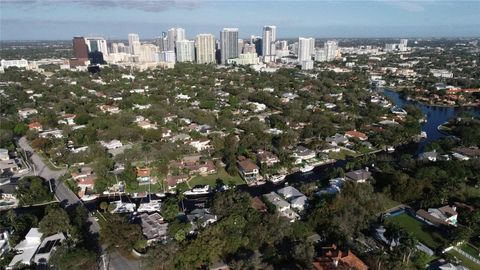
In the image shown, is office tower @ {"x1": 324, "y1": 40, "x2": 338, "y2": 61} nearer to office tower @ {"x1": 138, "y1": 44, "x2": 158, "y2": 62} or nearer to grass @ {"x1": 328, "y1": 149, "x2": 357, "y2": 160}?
office tower @ {"x1": 138, "y1": 44, "x2": 158, "y2": 62}

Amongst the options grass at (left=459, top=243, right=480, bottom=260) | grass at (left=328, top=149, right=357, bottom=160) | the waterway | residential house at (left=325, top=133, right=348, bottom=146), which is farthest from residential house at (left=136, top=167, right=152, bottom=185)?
grass at (left=459, top=243, right=480, bottom=260)

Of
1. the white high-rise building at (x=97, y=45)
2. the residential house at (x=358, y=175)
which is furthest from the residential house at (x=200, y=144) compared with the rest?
the white high-rise building at (x=97, y=45)

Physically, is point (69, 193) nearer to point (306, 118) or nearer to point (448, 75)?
point (306, 118)

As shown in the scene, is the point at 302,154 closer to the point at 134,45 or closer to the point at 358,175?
the point at 358,175

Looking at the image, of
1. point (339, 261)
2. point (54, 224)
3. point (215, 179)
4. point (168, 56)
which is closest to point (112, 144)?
point (215, 179)

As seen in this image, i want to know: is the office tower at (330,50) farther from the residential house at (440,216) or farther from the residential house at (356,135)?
the residential house at (440,216)
